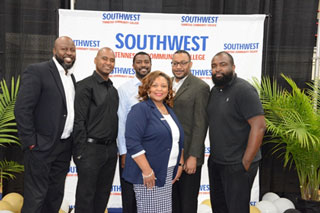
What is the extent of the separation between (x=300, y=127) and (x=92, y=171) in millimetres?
A: 2229

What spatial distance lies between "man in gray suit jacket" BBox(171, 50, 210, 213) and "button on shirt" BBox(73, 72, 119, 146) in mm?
592

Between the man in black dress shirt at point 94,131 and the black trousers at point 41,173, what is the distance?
0.55 feet

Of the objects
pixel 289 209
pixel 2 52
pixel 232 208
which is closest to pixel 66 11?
pixel 2 52

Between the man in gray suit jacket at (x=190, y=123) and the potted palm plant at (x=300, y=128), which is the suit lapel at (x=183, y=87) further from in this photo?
the potted palm plant at (x=300, y=128)

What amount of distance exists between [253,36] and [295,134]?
4.35ft

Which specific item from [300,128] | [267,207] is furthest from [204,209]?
[300,128]

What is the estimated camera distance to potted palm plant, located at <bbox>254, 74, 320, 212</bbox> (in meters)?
3.51

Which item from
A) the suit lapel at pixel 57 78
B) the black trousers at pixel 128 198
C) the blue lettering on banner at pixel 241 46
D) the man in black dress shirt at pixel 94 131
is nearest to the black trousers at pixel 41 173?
the man in black dress shirt at pixel 94 131

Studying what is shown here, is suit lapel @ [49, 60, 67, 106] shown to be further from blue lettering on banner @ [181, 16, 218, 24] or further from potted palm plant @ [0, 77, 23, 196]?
blue lettering on banner @ [181, 16, 218, 24]

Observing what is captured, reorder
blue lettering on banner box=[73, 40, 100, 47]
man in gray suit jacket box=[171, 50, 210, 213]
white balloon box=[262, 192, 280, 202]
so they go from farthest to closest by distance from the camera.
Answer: white balloon box=[262, 192, 280, 202] → blue lettering on banner box=[73, 40, 100, 47] → man in gray suit jacket box=[171, 50, 210, 213]

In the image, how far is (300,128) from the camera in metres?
3.45

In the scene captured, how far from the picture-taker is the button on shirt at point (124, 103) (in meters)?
3.04

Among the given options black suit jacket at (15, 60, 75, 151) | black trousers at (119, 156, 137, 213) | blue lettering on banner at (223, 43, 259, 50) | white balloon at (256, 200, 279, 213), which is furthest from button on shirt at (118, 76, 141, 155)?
white balloon at (256, 200, 279, 213)

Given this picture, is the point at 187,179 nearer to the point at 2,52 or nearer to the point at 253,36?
the point at 253,36
